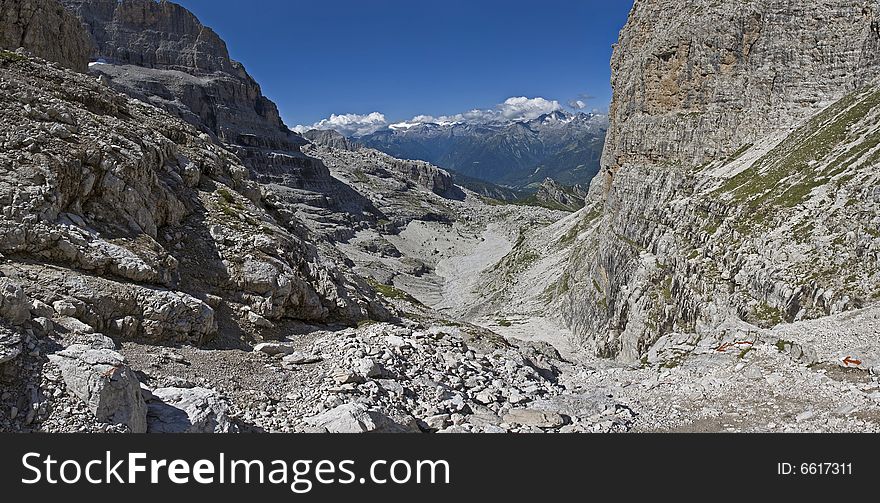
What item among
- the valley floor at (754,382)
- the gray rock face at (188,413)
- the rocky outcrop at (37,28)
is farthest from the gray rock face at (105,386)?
the rocky outcrop at (37,28)

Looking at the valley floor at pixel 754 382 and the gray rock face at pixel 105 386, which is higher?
the gray rock face at pixel 105 386

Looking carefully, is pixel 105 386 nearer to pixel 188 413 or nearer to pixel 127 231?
pixel 188 413

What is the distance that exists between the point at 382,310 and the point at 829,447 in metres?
21.8

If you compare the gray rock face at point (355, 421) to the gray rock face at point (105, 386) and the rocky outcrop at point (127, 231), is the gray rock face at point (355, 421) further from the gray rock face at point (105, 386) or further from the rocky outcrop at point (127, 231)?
the rocky outcrop at point (127, 231)

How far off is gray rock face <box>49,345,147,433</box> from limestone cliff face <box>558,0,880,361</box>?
95.1 feet

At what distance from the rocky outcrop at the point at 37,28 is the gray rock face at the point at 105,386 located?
56545mm

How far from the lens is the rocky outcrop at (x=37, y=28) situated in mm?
51406

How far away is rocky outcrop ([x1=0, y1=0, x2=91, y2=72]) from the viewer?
5141cm

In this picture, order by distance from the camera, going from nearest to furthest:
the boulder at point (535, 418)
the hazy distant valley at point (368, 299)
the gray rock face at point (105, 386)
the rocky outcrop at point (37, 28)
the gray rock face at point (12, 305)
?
the gray rock face at point (105, 386)
the gray rock face at point (12, 305)
the hazy distant valley at point (368, 299)
the boulder at point (535, 418)
the rocky outcrop at point (37, 28)

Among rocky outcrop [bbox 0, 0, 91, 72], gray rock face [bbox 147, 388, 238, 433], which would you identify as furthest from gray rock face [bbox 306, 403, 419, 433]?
rocky outcrop [bbox 0, 0, 91, 72]

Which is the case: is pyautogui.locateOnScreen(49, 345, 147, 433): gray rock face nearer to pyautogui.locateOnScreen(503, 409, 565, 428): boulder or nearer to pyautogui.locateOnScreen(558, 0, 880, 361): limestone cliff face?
pyautogui.locateOnScreen(503, 409, 565, 428): boulder

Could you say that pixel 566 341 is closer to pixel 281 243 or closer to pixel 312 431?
pixel 281 243

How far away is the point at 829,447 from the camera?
1155 cm

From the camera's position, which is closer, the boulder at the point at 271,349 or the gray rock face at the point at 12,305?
the gray rock face at the point at 12,305
